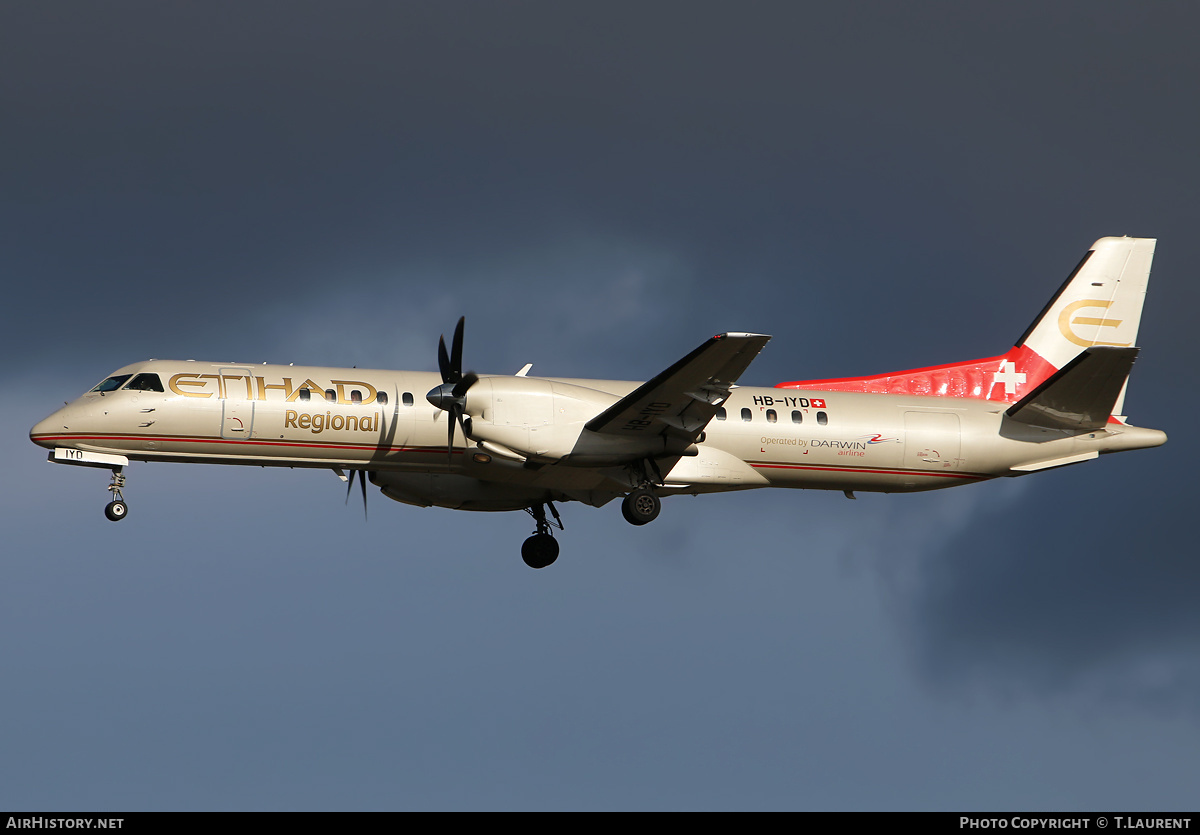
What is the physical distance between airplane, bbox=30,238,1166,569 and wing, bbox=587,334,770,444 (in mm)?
40

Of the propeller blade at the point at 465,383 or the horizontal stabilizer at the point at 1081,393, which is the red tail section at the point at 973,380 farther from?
the propeller blade at the point at 465,383

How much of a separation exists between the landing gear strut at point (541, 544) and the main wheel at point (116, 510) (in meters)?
8.80

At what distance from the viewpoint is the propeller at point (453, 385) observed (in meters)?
25.2

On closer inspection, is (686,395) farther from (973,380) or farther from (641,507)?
(973,380)

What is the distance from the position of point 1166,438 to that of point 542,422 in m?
14.4

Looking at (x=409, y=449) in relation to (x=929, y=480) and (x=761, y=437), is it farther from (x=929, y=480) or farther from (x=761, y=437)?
(x=929, y=480)

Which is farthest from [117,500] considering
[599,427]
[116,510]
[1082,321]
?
[1082,321]

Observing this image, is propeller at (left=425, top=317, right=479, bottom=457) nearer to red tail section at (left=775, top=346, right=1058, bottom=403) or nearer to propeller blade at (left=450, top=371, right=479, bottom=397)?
propeller blade at (left=450, top=371, right=479, bottom=397)

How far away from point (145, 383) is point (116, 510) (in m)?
2.52

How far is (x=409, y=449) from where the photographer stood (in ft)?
86.7

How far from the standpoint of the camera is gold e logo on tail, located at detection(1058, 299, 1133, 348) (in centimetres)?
3203

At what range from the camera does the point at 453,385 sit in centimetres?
2548

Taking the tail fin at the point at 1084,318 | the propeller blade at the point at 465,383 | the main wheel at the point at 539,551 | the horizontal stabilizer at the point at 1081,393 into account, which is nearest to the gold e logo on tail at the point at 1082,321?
the tail fin at the point at 1084,318

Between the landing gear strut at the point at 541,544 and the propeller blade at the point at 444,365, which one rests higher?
the propeller blade at the point at 444,365
